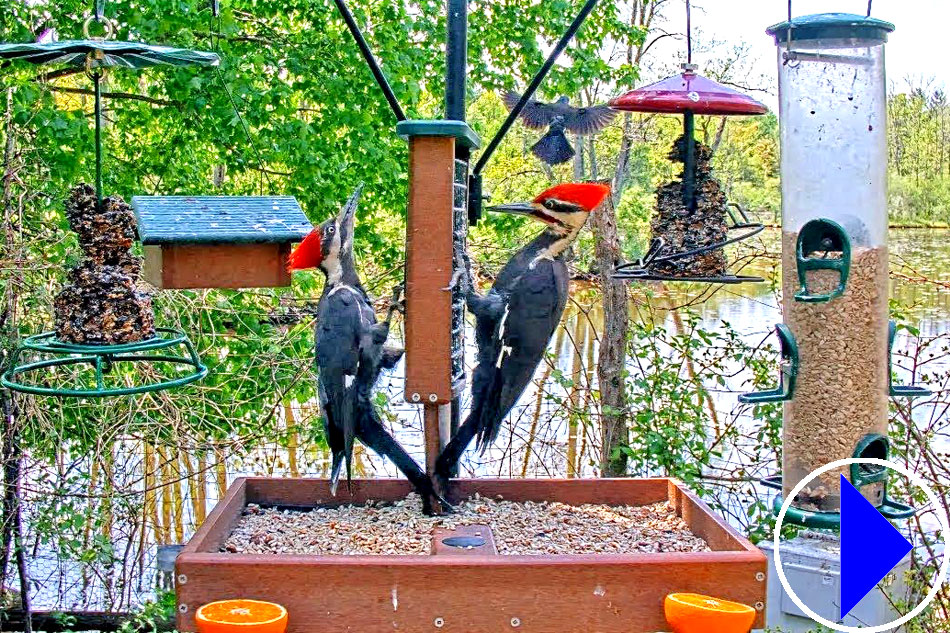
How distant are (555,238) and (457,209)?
11.4 inches

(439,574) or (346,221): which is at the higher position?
(346,221)

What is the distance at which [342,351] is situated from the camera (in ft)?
8.18

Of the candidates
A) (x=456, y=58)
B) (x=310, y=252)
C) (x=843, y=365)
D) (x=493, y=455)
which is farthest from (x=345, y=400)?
(x=493, y=455)

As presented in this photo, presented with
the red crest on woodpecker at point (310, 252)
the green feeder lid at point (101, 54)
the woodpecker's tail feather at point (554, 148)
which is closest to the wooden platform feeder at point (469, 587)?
the red crest on woodpecker at point (310, 252)

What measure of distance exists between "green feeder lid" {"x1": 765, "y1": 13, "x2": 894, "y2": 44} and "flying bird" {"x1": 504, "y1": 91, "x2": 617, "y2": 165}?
984mm

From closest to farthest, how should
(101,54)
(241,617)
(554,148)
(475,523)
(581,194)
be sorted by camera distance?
(241,617)
(101,54)
(475,523)
(581,194)
(554,148)

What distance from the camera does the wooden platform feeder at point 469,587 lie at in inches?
81.8

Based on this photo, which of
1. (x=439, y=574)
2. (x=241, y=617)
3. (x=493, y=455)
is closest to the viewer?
(x=241, y=617)

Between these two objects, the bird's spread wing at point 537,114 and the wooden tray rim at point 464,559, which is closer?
the wooden tray rim at point 464,559

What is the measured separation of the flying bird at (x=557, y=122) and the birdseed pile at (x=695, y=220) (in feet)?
1.15

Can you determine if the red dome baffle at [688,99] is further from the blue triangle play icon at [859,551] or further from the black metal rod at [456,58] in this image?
the blue triangle play icon at [859,551]

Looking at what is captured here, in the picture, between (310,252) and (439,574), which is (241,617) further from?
(310,252)

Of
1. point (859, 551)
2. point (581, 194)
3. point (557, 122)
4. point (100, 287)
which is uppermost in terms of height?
point (557, 122)

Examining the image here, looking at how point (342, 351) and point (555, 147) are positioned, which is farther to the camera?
point (555, 147)
